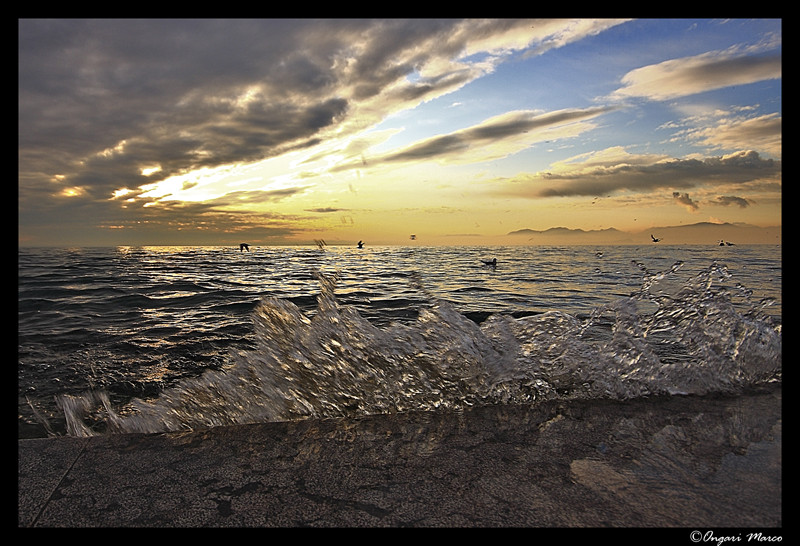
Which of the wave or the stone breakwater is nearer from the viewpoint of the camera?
the stone breakwater

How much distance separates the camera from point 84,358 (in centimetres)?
525

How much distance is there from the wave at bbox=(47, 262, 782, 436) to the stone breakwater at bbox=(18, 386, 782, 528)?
335 mm

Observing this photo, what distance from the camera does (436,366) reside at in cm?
388

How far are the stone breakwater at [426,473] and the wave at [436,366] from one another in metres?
0.33

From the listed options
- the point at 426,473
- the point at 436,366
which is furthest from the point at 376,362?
the point at 426,473

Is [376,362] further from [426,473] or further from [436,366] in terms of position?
[426,473]

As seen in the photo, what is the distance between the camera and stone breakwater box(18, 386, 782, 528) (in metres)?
1.92

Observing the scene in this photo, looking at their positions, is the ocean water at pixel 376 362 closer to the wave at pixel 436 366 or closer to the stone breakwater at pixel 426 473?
the wave at pixel 436 366

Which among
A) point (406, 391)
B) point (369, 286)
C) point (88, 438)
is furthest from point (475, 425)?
point (369, 286)

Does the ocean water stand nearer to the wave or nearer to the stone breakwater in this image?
the wave

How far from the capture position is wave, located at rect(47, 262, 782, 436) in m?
3.34

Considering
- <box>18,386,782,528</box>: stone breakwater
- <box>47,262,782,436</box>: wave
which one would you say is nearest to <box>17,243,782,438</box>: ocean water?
<box>47,262,782,436</box>: wave
